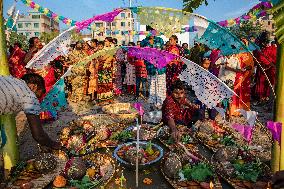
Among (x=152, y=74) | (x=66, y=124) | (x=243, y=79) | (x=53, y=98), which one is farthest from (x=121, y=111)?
(x=243, y=79)

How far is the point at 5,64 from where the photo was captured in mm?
3621

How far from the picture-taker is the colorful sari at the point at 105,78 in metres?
8.80

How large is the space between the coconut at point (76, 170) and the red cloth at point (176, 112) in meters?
1.73

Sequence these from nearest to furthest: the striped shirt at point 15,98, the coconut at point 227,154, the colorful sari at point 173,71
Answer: the striped shirt at point 15,98 → the coconut at point 227,154 → the colorful sari at point 173,71

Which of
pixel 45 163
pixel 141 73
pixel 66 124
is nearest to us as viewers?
pixel 45 163

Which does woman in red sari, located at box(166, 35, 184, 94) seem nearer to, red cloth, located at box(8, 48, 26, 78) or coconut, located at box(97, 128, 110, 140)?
coconut, located at box(97, 128, 110, 140)

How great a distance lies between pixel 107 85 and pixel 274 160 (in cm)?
615

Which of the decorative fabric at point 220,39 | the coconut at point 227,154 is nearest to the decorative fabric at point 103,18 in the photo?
the decorative fabric at point 220,39

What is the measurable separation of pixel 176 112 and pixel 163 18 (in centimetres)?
180

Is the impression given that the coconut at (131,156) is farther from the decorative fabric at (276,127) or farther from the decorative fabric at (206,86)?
the decorative fabric at (276,127)

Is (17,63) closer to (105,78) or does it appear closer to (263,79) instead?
(105,78)

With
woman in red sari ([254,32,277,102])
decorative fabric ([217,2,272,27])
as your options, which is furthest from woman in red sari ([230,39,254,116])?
decorative fabric ([217,2,272,27])

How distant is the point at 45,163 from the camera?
3377mm

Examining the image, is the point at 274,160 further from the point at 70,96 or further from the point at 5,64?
the point at 70,96
